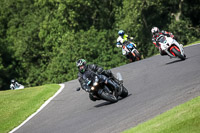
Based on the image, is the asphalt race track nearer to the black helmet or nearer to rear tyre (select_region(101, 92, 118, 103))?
rear tyre (select_region(101, 92, 118, 103))

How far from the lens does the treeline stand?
47.8 meters

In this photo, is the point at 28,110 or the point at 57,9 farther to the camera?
the point at 57,9

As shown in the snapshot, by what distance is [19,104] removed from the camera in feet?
56.3

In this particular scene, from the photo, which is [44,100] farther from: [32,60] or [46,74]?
[32,60]

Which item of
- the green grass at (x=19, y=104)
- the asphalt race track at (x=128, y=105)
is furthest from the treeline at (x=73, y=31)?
the asphalt race track at (x=128, y=105)

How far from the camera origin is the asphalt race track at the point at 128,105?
32.9 ft

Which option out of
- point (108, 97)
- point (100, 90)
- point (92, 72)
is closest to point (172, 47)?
point (92, 72)

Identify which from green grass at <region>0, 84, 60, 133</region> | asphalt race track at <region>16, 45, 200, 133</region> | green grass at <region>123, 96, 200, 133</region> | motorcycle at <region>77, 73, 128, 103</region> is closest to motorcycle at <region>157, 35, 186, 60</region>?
asphalt race track at <region>16, 45, 200, 133</region>

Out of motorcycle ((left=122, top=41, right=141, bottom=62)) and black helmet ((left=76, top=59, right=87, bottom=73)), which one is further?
motorcycle ((left=122, top=41, right=141, bottom=62))

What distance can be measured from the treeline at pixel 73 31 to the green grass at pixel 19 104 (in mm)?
26374

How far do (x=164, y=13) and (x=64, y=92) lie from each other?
1393 inches

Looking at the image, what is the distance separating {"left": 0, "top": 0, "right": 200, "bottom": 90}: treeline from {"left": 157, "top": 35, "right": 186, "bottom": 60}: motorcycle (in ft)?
92.6

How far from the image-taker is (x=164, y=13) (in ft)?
168

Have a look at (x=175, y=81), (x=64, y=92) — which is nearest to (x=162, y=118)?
(x=175, y=81)
